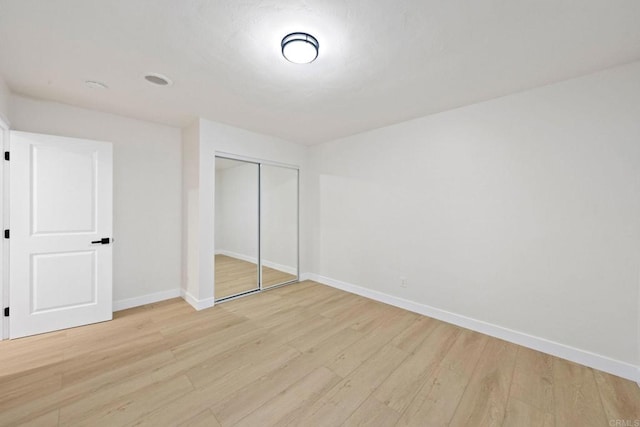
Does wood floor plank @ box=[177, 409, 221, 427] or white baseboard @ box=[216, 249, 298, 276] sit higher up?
white baseboard @ box=[216, 249, 298, 276]

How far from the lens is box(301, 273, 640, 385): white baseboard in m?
2.06

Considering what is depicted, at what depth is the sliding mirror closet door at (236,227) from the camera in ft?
11.8

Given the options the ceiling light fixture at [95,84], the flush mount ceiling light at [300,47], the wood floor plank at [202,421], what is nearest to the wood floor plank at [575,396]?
the wood floor plank at [202,421]

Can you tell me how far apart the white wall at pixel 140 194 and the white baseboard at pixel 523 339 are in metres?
3.00

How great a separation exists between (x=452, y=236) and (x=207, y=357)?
286 cm

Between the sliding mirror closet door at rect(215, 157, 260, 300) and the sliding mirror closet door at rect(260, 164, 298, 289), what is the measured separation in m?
0.14

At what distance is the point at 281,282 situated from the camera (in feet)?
14.3

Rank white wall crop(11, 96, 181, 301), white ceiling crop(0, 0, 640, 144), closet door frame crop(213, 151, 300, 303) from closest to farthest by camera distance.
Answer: white ceiling crop(0, 0, 640, 144), white wall crop(11, 96, 181, 301), closet door frame crop(213, 151, 300, 303)

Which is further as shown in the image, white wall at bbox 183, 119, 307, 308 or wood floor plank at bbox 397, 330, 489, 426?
white wall at bbox 183, 119, 307, 308

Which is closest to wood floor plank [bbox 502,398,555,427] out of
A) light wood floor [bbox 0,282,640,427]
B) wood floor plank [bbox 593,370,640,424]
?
light wood floor [bbox 0,282,640,427]

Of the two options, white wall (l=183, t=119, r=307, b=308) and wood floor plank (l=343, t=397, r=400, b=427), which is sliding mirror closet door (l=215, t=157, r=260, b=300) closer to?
white wall (l=183, t=119, r=307, b=308)

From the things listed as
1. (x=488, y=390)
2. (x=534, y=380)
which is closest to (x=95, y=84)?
(x=488, y=390)

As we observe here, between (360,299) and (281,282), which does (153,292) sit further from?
(360,299)

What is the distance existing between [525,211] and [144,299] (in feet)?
15.4
